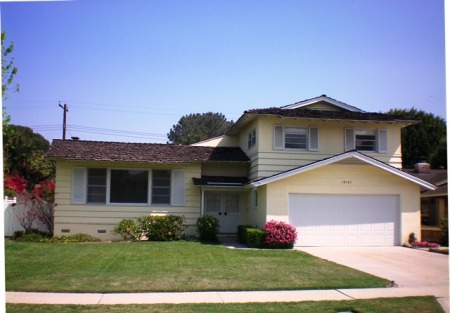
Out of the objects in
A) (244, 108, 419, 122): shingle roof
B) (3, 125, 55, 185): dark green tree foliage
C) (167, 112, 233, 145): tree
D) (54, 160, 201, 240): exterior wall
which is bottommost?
(54, 160, 201, 240): exterior wall

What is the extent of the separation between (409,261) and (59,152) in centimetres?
1411

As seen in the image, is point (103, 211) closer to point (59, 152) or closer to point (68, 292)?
point (59, 152)

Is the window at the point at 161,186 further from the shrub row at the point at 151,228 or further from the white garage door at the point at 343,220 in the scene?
the white garage door at the point at 343,220

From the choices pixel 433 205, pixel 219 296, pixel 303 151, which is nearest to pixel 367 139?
pixel 303 151

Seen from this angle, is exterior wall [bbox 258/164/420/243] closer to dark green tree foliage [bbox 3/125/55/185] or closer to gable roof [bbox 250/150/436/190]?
gable roof [bbox 250/150/436/190]

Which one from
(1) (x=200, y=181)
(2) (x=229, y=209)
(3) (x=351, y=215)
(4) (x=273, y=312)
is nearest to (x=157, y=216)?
(1) (x=200, y=181)

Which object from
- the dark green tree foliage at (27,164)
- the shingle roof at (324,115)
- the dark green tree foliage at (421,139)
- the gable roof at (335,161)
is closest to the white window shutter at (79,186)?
the dark green tree foliage at (27,164)

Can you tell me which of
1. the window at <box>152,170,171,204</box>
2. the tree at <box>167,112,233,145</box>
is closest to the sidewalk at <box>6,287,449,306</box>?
the window at <box>152,170,171,204</box>

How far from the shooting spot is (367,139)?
65.2 ft

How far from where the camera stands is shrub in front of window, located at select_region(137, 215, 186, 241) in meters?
19.2

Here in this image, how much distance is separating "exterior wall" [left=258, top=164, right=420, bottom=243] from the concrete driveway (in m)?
1.54

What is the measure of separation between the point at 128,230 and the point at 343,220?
8652mm

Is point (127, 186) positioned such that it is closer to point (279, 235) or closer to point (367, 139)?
point (279, 235)

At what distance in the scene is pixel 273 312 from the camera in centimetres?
739
